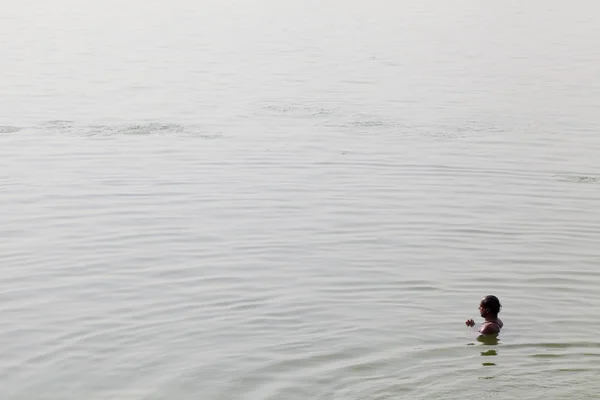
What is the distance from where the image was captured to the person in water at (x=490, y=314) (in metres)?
9.23

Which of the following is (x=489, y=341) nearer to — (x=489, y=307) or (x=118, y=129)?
(x=489, y=307)

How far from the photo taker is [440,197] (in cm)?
1368

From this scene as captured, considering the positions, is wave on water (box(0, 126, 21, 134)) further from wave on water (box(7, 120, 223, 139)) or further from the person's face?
the person's face

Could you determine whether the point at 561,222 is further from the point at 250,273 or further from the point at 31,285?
the point at 31,285

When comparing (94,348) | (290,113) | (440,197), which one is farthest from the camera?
(290,113)

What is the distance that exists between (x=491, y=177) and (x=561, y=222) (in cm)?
203

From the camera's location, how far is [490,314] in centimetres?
930

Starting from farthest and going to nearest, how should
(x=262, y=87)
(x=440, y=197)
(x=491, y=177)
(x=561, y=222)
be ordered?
(x=262, y=87)
(x=491, y=177)
(x=440, y=197)
(x=561, y=222)

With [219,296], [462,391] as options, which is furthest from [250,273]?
[462,391]

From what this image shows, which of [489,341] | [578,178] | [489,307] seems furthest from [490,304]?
[578,178]

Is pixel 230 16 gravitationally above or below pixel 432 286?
above

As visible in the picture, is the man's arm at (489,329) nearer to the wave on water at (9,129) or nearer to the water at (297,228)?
the water at (297,228)

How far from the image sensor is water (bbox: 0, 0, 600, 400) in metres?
8.74

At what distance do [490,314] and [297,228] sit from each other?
363 centimetres
